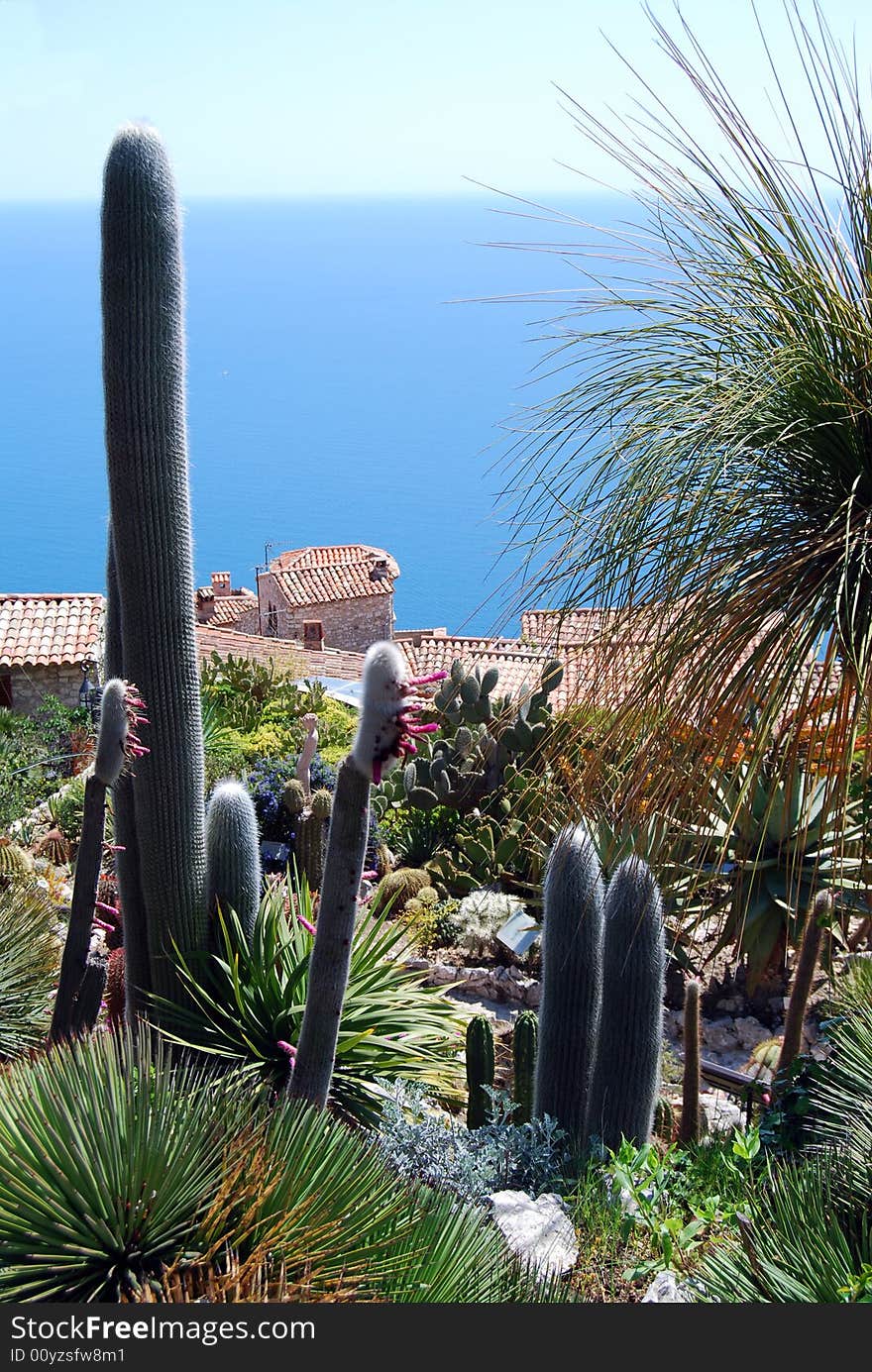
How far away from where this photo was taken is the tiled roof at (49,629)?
49.3 ft

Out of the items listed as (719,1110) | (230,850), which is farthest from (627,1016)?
(719,1110)

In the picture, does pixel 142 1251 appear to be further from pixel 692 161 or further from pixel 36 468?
pixel 36 468

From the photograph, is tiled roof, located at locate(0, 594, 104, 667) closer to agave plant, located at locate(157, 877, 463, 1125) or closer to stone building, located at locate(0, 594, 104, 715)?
stone building, located at locate(0, 594, 104, 715)

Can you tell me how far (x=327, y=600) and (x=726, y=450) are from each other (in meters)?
27.8

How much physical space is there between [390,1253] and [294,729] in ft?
30.9

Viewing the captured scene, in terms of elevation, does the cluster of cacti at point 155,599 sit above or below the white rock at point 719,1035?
above

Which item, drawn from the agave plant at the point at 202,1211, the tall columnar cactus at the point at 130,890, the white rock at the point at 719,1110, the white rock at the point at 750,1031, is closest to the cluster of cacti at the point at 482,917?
the white rock at the point at 750,1031

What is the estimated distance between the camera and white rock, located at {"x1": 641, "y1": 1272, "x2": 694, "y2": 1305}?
3.32 meters

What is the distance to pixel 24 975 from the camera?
588 centimetres

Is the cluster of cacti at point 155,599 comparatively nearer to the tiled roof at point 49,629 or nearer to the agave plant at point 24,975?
the agave plant at point 24,975

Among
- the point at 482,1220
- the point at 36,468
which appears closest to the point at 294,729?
the point at 482,1220

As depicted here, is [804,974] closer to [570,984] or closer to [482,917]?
[570,984]

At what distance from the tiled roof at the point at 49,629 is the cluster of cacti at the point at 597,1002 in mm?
11101

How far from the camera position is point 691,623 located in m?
2.88
